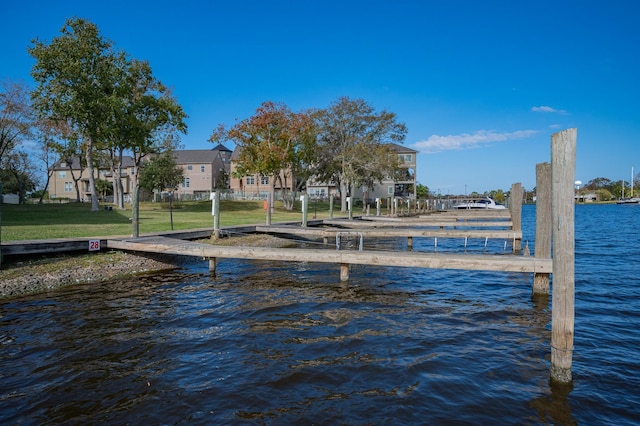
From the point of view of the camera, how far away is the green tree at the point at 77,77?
2862 cm

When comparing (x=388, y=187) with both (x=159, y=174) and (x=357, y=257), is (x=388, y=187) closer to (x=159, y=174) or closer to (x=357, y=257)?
(x=159, y=174)

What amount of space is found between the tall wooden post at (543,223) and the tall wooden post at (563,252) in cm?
447

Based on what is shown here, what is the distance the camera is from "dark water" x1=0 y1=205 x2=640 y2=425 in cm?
434

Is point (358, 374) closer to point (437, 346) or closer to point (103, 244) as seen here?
point (437, 346)

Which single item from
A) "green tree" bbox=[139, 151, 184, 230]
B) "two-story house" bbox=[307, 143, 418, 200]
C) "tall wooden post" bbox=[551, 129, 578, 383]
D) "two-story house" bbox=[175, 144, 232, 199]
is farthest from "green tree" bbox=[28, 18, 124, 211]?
"two-story house" bbox=[307, 143, 418, 200]

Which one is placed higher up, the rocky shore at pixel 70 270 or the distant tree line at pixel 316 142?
the distant tree line at pixel 316 142

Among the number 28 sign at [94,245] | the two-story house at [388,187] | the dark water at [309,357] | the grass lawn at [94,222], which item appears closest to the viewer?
the dark water at [309,357]

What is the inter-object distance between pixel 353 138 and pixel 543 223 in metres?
36.8

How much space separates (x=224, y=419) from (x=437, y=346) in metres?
3.37

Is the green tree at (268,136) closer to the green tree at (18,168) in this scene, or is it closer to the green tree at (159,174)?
the green tree at (159,174)

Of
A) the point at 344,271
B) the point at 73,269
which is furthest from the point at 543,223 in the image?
the point at 73,269

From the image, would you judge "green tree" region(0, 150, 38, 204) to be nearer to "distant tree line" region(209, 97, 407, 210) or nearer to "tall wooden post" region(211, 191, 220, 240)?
"distant tree line" region(209, 97, 407, 210)

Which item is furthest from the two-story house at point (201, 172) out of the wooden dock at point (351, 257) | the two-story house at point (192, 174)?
the wooden dock at point (351, 257)

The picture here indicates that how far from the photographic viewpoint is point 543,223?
385 inches
